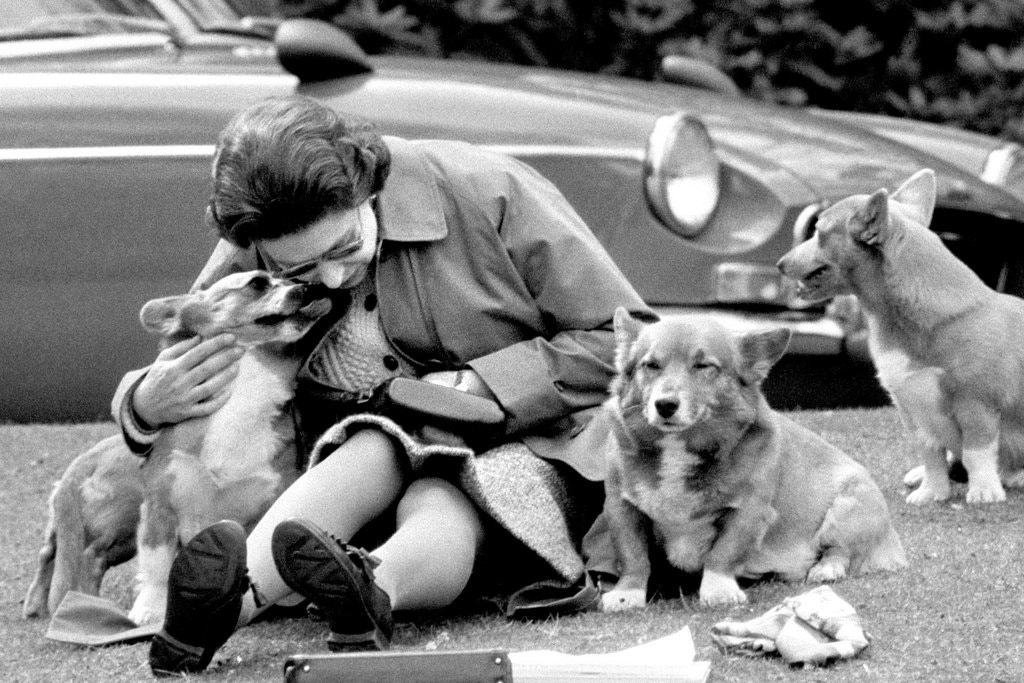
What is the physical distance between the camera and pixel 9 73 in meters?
5.38

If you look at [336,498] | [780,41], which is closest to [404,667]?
[336,498]

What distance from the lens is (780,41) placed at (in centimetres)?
822

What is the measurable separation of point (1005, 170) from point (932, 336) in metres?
1.97

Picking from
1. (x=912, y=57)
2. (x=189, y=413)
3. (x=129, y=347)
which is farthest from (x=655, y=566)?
(x=912, y=57)

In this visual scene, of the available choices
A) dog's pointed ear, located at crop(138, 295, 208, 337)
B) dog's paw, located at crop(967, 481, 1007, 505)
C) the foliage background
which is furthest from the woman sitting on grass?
A: the foliage background

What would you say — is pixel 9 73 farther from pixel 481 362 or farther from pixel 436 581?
pixel 436 581

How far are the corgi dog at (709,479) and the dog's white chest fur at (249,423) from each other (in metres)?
0.81

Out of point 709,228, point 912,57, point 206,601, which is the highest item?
point 206,601

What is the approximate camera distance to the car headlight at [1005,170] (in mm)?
6043

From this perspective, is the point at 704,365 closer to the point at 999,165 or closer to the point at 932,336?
the point at 932,336

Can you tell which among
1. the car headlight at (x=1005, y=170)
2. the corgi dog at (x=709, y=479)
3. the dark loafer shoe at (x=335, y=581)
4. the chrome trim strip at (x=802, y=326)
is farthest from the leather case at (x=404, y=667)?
the car headlight at (x=1005, y=170)

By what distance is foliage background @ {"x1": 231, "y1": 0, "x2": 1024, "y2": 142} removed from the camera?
7898 mm

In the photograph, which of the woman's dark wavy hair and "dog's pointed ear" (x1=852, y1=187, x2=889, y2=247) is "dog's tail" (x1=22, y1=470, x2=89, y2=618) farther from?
"dog's pointed ear" (x1=852, y1=187, x2=889, y2=247)

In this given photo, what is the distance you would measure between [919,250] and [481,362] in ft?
4.55
